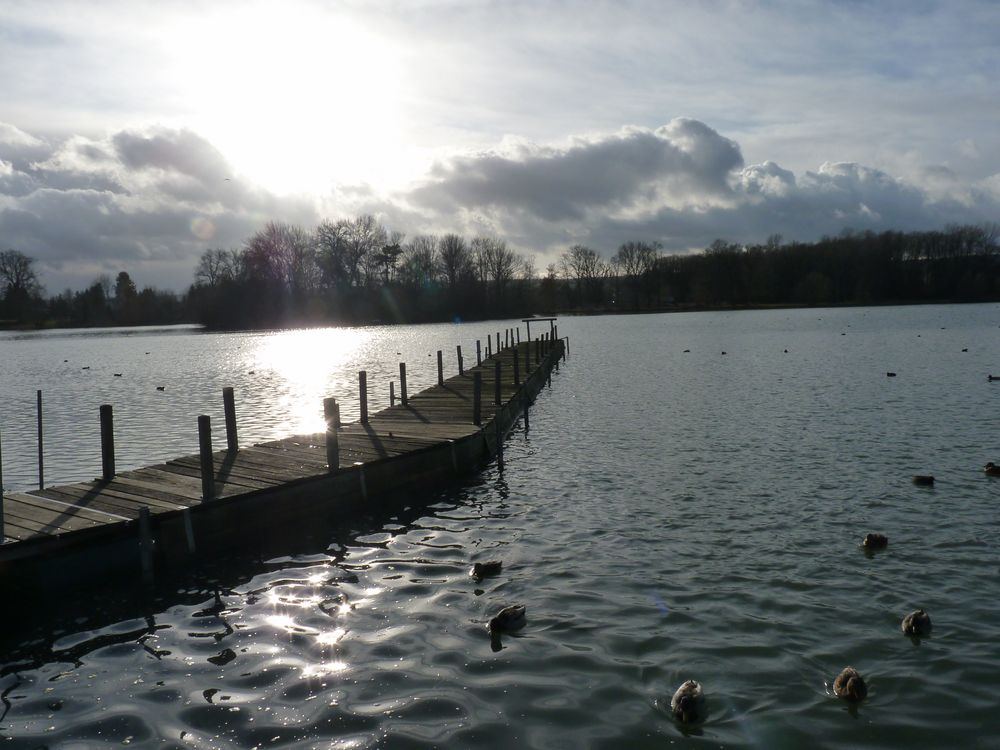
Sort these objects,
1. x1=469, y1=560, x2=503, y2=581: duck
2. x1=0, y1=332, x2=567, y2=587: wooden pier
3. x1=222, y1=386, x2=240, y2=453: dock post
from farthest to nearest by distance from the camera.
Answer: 1. x1=222, y1=386, x2=240, y2=453: dock post
2. x1=469, y1=560, x2=503, y2=581: duck
3. x1=0, y1=332, x2=567, y2=587: wooden pier

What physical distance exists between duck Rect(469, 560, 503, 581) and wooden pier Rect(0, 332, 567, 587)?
3642 millimetres

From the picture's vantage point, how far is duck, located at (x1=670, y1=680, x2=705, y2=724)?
606cm

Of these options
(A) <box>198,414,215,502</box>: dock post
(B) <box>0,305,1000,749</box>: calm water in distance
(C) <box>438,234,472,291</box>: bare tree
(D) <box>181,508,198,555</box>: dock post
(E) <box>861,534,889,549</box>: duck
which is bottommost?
(B) <box>0,305,1000,749</box>: calm water in distance

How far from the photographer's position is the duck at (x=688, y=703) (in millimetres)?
6059

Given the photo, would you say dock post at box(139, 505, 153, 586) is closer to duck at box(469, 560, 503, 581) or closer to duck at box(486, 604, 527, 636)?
duck at box(469, 560, 503, 581)

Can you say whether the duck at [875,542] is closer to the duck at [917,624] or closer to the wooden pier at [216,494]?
the duck at [917,624]


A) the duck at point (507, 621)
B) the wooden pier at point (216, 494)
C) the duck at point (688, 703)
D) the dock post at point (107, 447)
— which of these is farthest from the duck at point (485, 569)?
the dock post at point (107, 447)

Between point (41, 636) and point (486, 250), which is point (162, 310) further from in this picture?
point (41, 636)

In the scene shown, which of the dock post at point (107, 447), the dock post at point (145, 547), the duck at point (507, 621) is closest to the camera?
the duck at point (507, 621)

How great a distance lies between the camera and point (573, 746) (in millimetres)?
5762

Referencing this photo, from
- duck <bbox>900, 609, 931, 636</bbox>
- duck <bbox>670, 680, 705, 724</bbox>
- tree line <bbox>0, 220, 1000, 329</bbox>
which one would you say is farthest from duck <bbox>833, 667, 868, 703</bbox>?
tree line <bbox>0, 220, 1000, 329</bbox>

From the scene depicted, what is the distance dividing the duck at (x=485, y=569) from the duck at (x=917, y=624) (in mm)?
4423

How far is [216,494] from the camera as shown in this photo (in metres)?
11.0

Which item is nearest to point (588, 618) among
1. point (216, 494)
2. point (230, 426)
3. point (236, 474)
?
point (216, 494)
